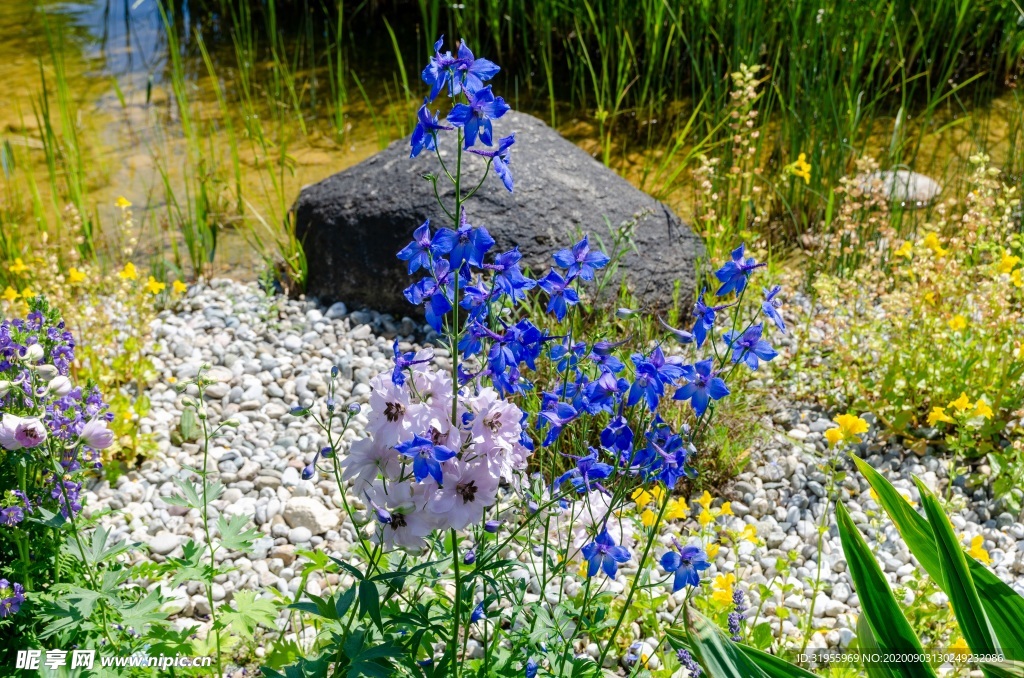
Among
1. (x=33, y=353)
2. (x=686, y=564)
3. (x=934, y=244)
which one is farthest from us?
(x=934, y=244)

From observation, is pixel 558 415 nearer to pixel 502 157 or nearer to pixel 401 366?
pixel 401 366

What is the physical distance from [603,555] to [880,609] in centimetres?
48

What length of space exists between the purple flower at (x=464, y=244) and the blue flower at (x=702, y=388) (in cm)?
37

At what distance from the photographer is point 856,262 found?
388 centimetres

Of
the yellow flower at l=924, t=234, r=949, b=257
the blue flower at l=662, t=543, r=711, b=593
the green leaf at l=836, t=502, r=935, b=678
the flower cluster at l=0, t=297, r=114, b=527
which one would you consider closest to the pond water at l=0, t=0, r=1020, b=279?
the yellow flower at l=924, t=234, r=949, b=257

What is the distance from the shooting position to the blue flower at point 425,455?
50.1 inches

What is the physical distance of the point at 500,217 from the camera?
141 inches

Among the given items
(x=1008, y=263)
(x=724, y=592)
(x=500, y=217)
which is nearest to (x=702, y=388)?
(x=724, y=592)

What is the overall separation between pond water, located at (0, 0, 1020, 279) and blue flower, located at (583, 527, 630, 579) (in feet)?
9.78

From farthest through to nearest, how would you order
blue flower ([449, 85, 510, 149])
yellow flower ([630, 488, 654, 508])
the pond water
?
A: the pond water, yellow flower ([630, 488, 654, 508]), blue flower ([449, 85, 510, 149])

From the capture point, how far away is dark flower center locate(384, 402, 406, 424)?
4.51 feet

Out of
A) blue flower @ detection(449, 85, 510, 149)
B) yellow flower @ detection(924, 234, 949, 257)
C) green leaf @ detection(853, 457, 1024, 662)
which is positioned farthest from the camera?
yellow flower @ detection(924, 234, 949, 257)

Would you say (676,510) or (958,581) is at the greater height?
(958,581)

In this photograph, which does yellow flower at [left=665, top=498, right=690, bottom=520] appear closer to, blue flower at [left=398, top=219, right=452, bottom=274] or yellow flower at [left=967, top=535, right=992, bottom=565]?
yellow flower at [left=967, top=535, right=992, bottom=565]
